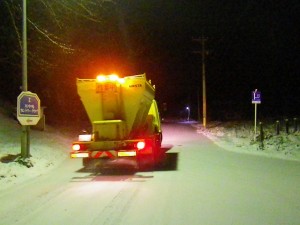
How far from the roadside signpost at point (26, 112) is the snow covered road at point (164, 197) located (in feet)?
4.86

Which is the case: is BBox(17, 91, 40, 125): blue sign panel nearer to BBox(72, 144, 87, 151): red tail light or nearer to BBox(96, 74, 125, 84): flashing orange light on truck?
BBox(72, 144, 87, 151): red tail light

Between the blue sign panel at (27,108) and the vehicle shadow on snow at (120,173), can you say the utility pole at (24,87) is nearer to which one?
the blue sign panel at (27,108)

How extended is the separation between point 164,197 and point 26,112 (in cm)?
767

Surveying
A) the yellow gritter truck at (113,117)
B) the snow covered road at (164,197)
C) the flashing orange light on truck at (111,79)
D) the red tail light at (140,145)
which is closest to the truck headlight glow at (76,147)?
the yellow gritter truck at (113,117)

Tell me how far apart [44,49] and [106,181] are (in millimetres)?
15363

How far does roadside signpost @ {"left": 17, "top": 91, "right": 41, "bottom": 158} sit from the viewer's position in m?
14.8

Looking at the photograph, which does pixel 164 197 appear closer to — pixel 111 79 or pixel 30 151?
pixel 111 79

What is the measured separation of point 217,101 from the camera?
9188 cm

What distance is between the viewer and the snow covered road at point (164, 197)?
764 cm

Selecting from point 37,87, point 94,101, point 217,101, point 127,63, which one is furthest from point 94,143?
point 217,101

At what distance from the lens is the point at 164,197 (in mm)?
9523

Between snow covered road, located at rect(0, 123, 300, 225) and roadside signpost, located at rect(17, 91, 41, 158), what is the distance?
4.86 ft

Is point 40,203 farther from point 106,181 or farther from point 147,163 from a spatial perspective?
point 147,163

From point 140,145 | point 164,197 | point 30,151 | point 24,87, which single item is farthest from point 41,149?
point 164,197
